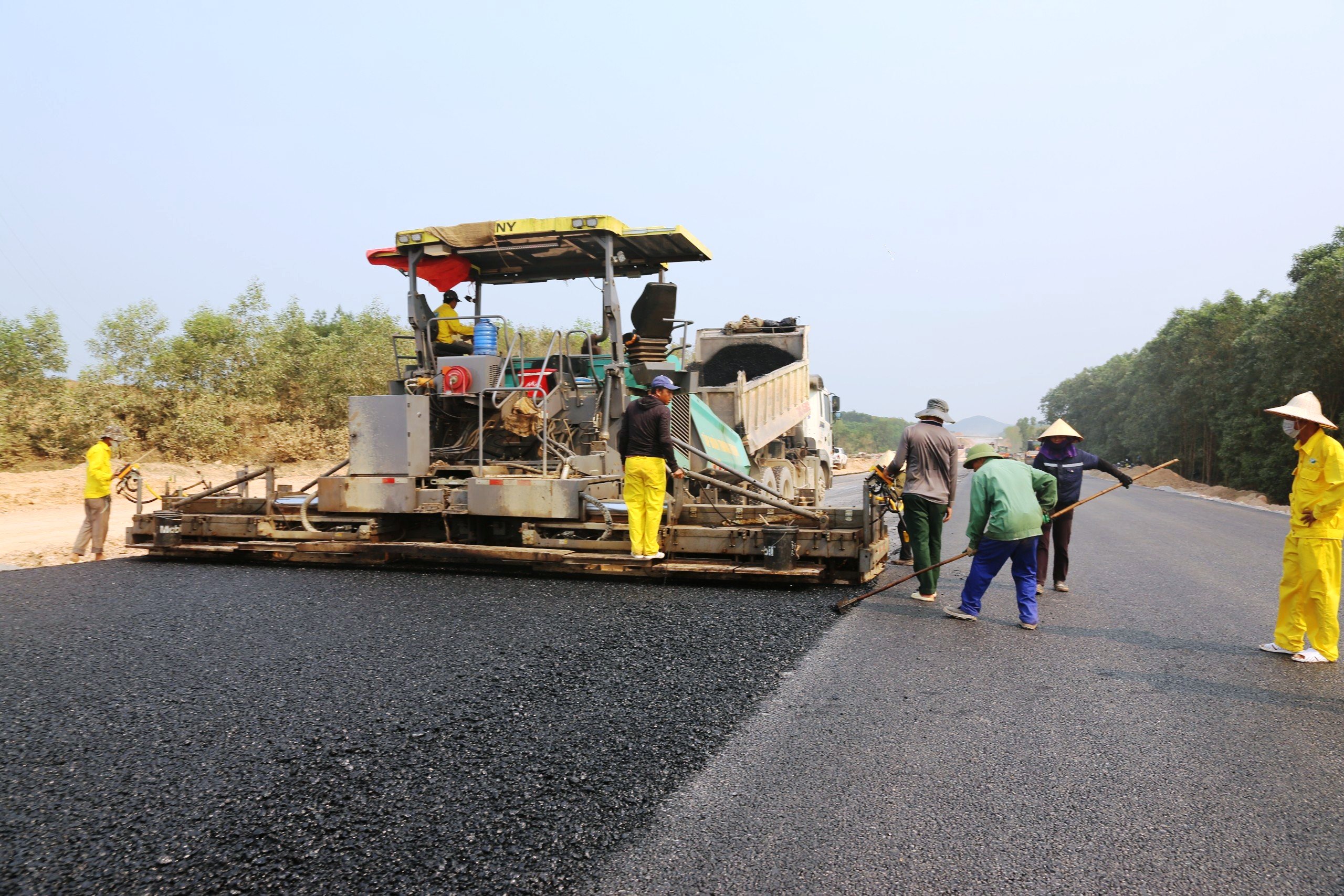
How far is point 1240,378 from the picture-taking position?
2550 cm

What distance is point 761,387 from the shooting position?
34.6 ft

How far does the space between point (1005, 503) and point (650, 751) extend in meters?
3.28

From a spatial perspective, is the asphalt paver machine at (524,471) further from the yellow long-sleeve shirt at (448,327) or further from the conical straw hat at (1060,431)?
the conical straw hat at (1060,431)

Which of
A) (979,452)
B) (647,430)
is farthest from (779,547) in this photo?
(979,452)

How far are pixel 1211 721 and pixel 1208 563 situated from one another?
589 cm

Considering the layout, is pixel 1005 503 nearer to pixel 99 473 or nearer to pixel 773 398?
pixel 773 398

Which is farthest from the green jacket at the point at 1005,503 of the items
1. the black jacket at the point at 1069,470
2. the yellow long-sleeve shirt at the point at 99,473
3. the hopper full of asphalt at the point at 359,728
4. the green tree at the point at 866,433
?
the green tree at the point at 866,433

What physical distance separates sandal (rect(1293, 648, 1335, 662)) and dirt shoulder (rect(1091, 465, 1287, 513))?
11631mm

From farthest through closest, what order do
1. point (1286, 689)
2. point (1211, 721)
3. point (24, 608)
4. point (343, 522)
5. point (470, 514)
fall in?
point (343, 522)
point (470, 514)
point (24, 608)
point (1286, 689)
point (1211, 721)

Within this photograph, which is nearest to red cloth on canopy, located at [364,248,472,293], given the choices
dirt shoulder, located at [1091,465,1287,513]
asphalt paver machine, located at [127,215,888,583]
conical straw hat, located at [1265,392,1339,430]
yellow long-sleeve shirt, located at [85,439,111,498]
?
asphalt paver machine, located at [127,215,888,583]

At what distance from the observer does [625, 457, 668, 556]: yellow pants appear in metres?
6.03

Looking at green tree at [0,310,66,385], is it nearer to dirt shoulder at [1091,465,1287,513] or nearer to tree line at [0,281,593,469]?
tree line at [0,281,593,469]

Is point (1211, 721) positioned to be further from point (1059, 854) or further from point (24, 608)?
point (24, 608)

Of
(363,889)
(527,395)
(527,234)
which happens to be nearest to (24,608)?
(527,395)
